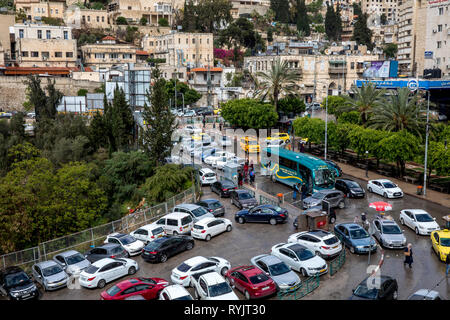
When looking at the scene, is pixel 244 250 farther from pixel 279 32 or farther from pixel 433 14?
pixel 279 32

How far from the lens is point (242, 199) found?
101 ft

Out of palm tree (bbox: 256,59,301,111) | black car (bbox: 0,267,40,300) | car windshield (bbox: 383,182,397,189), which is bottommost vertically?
black car (bbox: 0,267,40,300)

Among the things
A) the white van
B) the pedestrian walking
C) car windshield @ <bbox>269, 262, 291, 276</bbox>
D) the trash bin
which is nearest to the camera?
car windshield @ <bbox>269, 262, 291, 276</bbox>

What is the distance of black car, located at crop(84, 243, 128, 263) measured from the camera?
23.7 m

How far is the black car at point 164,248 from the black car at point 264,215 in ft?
16.3

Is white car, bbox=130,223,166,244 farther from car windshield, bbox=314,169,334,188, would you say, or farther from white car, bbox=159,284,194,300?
car windshield, bbox=314,169,334,188

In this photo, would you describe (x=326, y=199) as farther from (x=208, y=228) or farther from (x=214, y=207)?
(x=208, y=228)

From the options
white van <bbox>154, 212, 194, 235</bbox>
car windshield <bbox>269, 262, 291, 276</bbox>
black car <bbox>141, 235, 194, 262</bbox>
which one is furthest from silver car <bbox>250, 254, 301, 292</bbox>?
white van <bbox>154, 212, 194, 235</bbox>

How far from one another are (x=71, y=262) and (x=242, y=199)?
1245cm

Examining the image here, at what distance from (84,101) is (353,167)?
135ft

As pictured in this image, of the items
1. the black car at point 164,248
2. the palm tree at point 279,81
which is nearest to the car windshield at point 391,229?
the black car at point 164,248

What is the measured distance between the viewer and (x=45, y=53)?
9456cm

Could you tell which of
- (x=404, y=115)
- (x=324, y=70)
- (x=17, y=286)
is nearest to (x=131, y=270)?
(x=17, y=286)

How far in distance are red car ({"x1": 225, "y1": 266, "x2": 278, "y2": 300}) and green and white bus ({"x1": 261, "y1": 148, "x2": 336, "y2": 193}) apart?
47.6 feet
